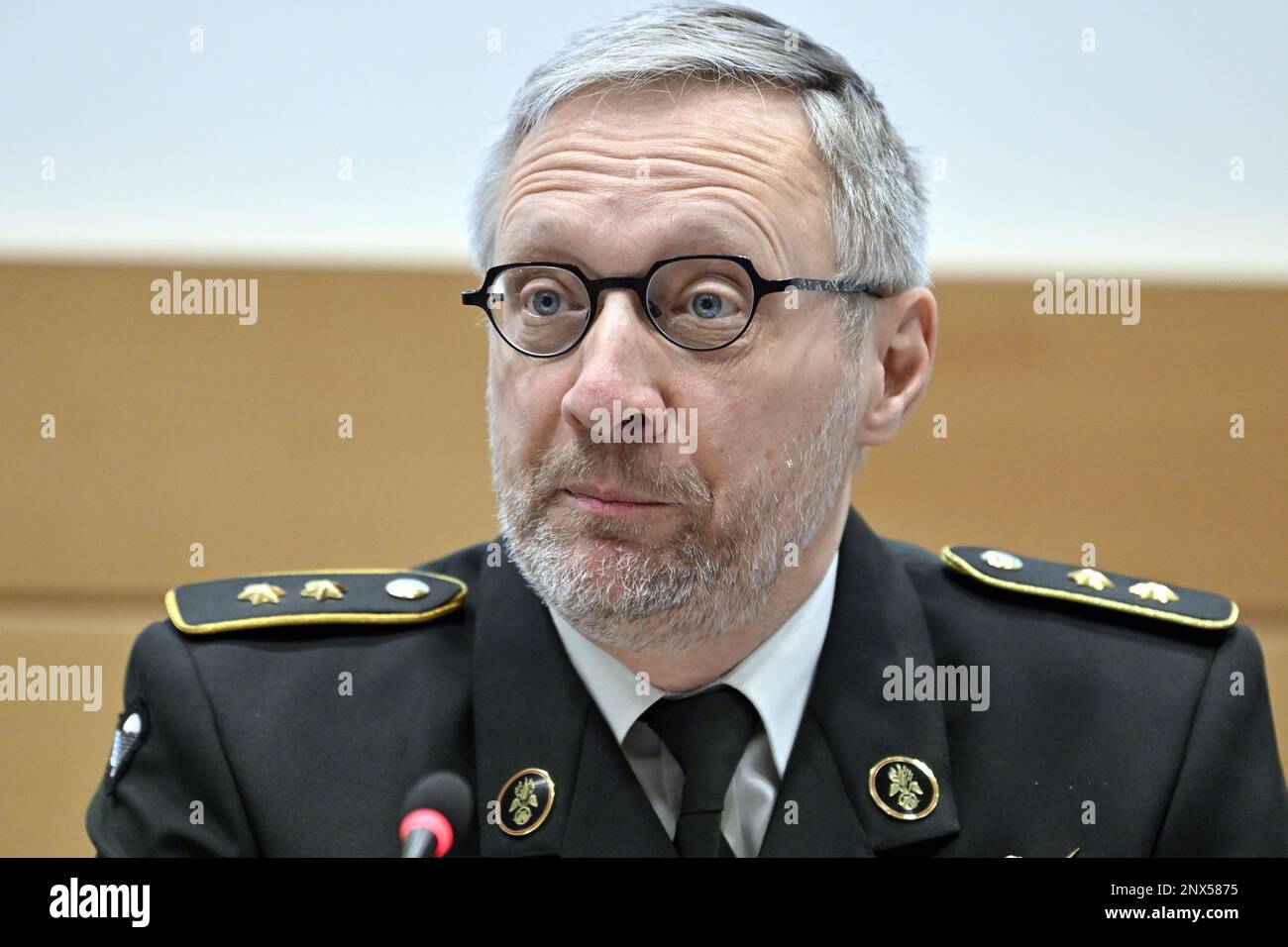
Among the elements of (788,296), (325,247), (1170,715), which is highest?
(325,247)

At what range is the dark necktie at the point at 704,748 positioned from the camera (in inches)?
49.5

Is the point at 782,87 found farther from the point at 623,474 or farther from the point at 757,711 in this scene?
the point at 757,711

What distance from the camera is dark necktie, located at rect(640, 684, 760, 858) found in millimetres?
1258

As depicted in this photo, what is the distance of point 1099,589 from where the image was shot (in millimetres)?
1604

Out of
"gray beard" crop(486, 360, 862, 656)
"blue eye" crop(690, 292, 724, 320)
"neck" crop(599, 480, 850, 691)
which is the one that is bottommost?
"neck" crop(599, 480, 850, 691)

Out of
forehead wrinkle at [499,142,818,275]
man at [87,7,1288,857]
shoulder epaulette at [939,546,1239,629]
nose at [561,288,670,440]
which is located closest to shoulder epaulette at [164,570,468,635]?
man at [87,7,1288,857]

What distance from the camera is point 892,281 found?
4.78 feet

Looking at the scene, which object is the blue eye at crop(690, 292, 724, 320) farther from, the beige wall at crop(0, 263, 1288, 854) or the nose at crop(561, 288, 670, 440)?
the beige wall at crop(0, 263, 1288, 854)

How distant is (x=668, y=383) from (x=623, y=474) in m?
0.11

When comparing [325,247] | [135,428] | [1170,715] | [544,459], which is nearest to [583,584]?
[544,459]

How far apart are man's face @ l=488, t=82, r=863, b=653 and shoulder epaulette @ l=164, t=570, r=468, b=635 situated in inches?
8.5
